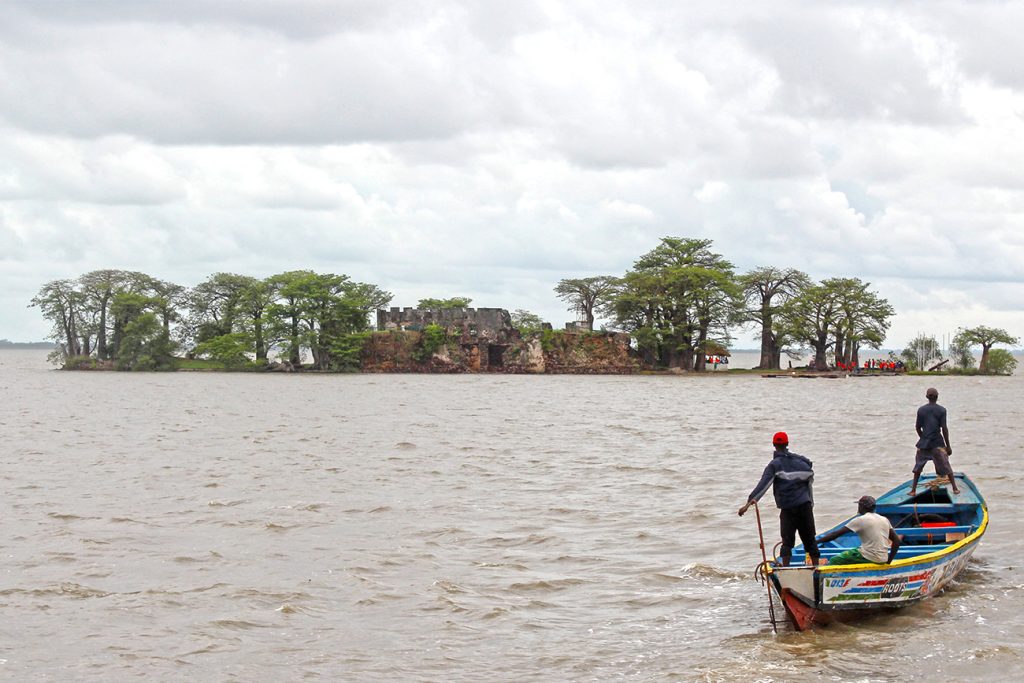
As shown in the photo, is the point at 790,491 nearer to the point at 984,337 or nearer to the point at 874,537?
the point at 874,537

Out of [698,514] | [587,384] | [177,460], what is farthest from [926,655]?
[587,384]

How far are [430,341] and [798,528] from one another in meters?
97.0

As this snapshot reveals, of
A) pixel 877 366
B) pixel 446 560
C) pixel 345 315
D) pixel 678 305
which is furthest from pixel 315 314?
pixel 446 560

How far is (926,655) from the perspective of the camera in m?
13.7

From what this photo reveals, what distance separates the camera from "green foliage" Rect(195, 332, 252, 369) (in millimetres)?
109625

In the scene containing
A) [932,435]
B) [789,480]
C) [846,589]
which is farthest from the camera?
[932,435]

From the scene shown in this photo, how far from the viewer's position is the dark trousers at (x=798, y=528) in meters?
15.0

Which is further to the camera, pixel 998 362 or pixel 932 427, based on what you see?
pixel 998 362

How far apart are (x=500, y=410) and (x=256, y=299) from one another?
2398 inches

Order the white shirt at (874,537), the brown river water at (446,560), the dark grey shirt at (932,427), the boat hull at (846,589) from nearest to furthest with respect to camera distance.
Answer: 1. the brown river water at (446,560)
2. the boat hull at (846,589)
3. the white shirt at (874,537)
4. the dark grey shirt at (932,427)

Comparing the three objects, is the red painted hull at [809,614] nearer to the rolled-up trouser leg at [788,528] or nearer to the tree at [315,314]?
the rolled-up trouser leg at [788,528]

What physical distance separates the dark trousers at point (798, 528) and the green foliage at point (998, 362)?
104 metres

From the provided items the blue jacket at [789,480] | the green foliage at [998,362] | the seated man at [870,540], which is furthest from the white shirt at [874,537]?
the green foliage at [998,362]

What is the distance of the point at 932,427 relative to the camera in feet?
69.1
